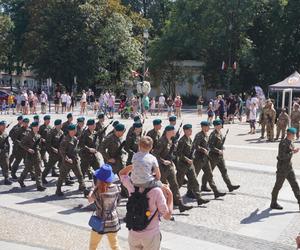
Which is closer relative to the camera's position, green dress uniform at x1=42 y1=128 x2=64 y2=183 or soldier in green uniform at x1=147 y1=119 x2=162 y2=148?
soldier in green uniform at x1=147 y1=119 x2=162 y2=148

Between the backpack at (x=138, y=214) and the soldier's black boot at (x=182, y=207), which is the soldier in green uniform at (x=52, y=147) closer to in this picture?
the soldier's black boot at (x=182, y=207)

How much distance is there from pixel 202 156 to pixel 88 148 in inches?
106

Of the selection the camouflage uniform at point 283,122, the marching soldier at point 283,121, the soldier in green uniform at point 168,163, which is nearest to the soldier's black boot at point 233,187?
the soldier in green uniform at point 168,163

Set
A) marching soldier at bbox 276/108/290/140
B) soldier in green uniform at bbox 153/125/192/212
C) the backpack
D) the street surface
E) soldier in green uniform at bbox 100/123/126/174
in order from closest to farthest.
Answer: the backpack < the street surface < soldier in green uniform at bbox 153/125/192/212 < soldier in green uniform at bbox 100/123/126/174 < marching soldier at bbox 276/108/290/140

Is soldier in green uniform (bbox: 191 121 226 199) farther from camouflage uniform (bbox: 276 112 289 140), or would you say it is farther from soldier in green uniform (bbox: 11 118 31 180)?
camouflage uniform (bbox: 276 112 289 140)

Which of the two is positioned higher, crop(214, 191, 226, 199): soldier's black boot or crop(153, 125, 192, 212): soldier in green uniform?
crop(153, 125, 192, 212): soldier in green uniform

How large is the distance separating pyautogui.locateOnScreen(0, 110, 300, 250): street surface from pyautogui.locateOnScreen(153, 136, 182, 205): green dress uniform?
483 millimetres

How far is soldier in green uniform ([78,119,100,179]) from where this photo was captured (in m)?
12.3

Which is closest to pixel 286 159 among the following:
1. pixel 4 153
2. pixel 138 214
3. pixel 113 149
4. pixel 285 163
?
pixel 285 163

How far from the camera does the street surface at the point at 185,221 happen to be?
8.51m

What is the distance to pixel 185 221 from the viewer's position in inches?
388

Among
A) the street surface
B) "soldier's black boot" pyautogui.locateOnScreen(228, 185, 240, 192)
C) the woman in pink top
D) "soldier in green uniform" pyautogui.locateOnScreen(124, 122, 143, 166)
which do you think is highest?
"soldier in green uniform" pyautogui.locateOnScreen(124, 122, 143, 166)

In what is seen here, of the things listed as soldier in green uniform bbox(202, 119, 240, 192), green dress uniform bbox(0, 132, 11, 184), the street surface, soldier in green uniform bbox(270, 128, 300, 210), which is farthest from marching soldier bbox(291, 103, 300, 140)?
green dress uniform bbox(0, 132, 11, 184)

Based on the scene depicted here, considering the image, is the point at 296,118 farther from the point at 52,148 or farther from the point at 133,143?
the point at 52,148
